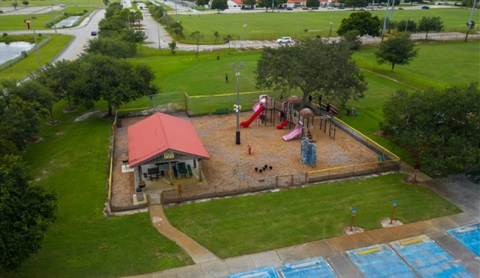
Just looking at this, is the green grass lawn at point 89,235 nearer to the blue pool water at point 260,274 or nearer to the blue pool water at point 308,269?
the blue pool water at point 260,274

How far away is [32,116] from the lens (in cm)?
3058

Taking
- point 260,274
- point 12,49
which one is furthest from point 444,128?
point 12,49

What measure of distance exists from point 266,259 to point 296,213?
4.66 metres

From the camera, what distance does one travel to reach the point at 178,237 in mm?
21078

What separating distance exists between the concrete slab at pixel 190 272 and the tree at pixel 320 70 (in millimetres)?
22527

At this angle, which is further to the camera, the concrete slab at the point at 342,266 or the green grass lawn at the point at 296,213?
the green grass lawn at the point at 296,213

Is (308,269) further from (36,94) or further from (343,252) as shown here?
(36,94)

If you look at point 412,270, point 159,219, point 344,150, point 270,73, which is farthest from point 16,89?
point 412,270

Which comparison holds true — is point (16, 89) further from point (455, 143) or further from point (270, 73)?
point (455, 143)

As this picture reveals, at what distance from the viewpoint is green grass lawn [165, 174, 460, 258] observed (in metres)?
20.9

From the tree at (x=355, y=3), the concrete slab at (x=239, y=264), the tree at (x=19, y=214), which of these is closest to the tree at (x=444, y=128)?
the concrete slab at (x=239, y=264)

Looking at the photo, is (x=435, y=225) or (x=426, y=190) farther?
(x=426, y=190)

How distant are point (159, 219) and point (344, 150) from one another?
1753cm

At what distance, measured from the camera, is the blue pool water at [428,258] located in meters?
18.6
